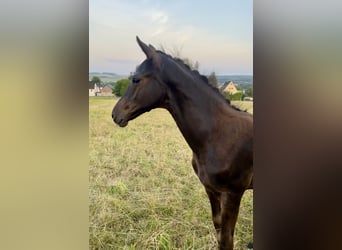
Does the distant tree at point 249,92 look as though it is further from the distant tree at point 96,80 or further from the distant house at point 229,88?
the distant tree at point 96,80

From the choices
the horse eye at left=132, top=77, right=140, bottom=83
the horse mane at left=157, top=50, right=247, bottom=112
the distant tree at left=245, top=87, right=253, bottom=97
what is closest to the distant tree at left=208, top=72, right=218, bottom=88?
the horse mane at left=157, top=50, right=247, bottom=112

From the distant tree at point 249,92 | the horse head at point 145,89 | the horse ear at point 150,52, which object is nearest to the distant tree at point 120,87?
the horse head at point 145,89

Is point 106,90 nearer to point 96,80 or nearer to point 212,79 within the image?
point 96,80

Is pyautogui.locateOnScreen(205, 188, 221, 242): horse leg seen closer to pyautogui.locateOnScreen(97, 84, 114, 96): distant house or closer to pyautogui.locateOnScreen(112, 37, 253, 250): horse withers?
pyautogui.locateOnScreen(112, 37, 253, 250): horse withers

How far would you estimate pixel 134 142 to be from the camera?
163 centimetres

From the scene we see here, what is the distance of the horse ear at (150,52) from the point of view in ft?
5.15

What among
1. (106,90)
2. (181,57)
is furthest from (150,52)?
(106,90)

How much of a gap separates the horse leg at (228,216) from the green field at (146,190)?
3 cm

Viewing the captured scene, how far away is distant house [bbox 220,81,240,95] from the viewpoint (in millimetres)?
1556

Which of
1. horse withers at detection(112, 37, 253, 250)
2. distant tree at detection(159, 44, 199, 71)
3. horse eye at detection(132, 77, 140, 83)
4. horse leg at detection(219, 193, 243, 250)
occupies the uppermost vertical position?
distant tree at detection(159, 44, 199, 71)

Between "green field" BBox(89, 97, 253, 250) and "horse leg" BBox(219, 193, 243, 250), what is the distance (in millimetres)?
26
